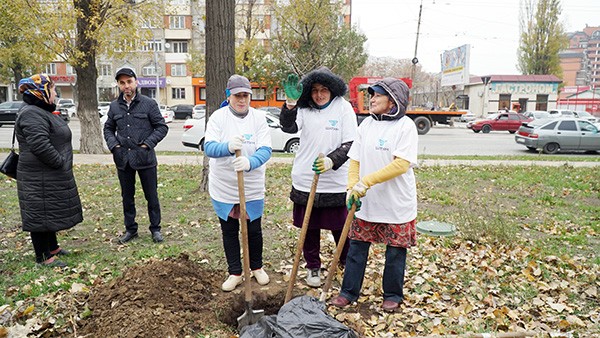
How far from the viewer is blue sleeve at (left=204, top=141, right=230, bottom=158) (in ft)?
11.1

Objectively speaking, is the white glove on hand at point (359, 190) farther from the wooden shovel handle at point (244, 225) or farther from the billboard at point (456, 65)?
the billboard at point (456, 65)

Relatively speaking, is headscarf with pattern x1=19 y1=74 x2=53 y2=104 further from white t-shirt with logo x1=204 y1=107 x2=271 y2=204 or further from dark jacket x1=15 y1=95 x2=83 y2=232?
white t-shirt with logo x1=204 y1=107 x2=271 y2=204

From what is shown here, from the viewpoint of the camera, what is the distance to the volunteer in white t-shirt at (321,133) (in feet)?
12.1

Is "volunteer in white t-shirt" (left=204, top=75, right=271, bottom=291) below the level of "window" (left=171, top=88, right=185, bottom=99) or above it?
below

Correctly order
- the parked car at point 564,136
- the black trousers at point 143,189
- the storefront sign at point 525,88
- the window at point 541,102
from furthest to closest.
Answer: the window at point 541,102
the storefront sign at point 525,88
the parked car at point 564,136
the black trousers at point 143,189

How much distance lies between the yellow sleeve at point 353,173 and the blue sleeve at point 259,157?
26.2 inches

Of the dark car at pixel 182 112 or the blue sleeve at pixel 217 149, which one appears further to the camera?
Answer: the dark car at pixel 182 112

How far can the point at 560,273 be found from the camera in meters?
4.31

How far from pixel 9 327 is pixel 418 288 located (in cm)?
Result: 320

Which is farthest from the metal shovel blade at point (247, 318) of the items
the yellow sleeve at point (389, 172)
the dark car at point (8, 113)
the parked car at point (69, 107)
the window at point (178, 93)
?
the window at point (178, 93)

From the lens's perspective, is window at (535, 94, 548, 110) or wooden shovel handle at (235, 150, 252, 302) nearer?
wooden shovel handle at (235, 150, 252, 302)

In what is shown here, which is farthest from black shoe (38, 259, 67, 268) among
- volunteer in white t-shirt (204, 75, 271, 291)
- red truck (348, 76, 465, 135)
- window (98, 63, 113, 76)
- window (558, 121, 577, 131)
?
window (98, 63, 113, 76)

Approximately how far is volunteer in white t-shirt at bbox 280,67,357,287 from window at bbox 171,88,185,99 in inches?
2006

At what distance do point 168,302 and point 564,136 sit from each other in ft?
54.9
